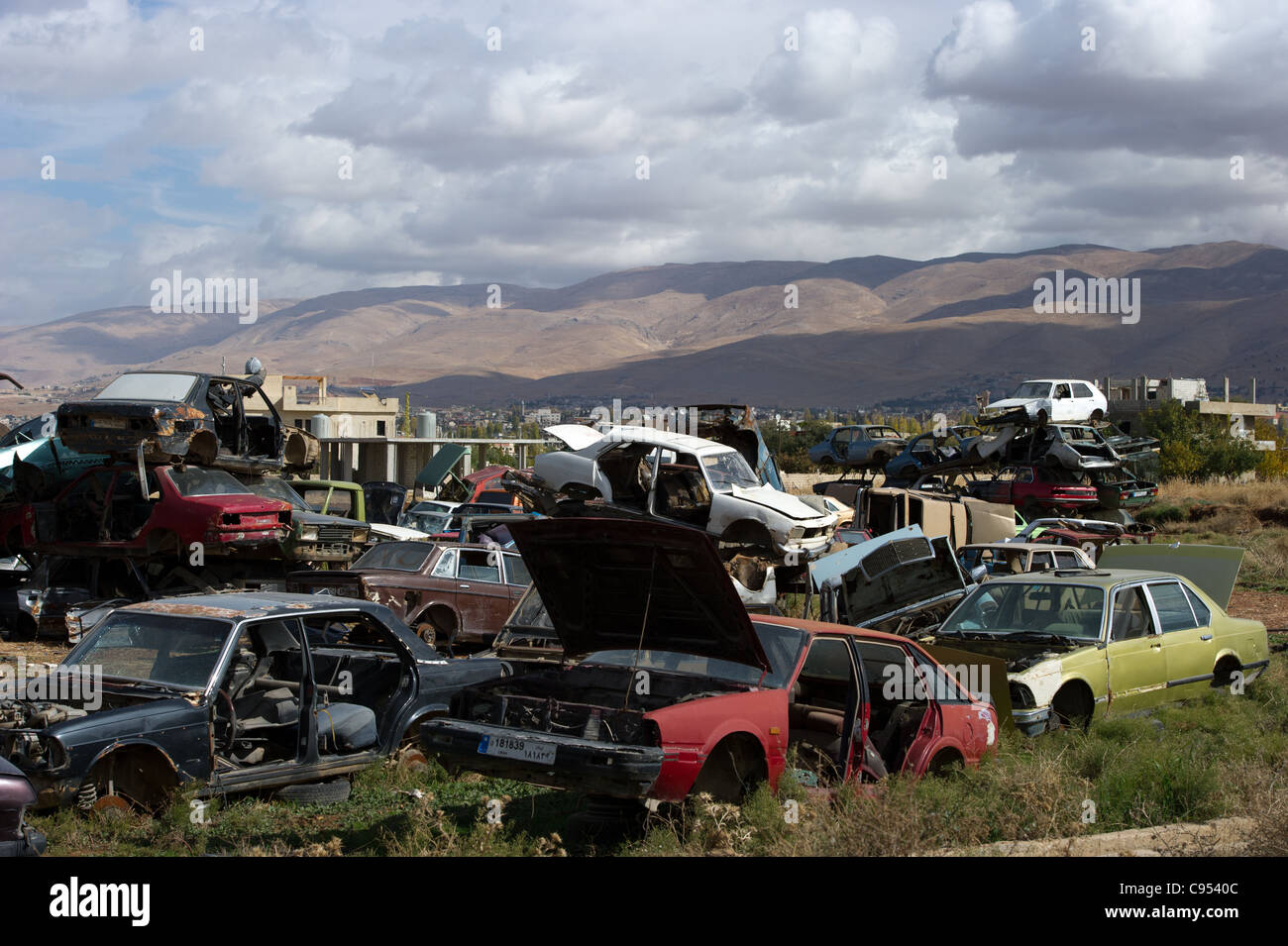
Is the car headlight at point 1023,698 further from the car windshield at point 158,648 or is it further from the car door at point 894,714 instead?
the car windshield at point 158,648

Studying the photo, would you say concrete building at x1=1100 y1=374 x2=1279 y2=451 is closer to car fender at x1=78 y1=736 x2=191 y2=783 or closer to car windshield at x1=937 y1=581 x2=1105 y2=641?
car windshield at x1=937 y1=581 x2=1105 y2=641

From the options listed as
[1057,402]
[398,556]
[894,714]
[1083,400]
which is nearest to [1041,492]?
[1057,402]

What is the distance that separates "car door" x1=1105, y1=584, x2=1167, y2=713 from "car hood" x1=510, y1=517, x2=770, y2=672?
13.9 feet

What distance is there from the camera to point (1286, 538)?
25266 millimetres

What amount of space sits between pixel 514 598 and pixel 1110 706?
23.1 ft

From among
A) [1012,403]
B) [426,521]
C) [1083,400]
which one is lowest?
[426,521]

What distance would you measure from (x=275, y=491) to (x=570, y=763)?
11691mm

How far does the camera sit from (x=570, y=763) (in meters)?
5.95

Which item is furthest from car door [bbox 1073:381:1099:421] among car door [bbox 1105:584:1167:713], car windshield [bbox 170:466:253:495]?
car windshield [bbox 170:466:253:495]

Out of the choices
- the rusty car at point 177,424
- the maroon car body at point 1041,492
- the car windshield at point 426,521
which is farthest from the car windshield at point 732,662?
the maroon car body at point 1041,492

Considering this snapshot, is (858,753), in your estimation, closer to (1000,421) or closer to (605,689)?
(605,689)

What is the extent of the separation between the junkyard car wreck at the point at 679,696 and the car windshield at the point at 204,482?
928cm

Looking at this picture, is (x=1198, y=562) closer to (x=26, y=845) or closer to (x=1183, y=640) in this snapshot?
(x=1183, y=640)

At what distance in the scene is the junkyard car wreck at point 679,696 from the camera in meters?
6.08
